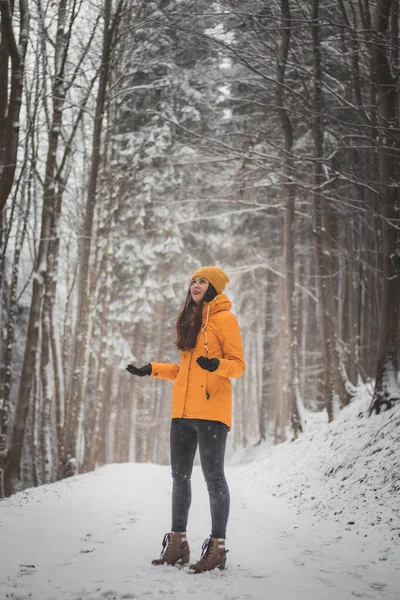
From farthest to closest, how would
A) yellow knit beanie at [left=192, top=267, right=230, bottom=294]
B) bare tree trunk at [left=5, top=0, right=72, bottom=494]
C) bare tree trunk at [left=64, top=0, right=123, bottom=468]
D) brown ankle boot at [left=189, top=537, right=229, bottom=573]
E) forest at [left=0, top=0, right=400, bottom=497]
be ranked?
1. bare tree trunk at [left=64, top=0, right=123, bottom=468]
2. bare tree trunk at [left=5, top=0, right=72, bottom=494]
3. forest at [left=0, top=0, right=400, bottom=497]
4. yellow knit beanie at [left=192, top=267, right=230, bottom=294]
5. brown ankle boot at [left=189, top=537, right=229, bottom=573]

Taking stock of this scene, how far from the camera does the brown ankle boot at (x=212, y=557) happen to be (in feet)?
9.88

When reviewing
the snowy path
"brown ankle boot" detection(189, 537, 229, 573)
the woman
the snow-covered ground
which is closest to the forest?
the snow-covered ground

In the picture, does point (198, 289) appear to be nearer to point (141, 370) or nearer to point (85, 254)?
point (141, 370)

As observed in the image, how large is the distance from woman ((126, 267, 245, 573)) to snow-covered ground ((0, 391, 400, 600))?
9.3 inches

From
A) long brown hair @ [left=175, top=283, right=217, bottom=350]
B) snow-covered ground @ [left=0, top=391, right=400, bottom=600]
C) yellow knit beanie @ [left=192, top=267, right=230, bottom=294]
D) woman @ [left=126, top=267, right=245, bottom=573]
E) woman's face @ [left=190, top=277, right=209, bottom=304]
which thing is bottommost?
snow-covered ground @ [left=0, top=391, right=400, bottom=600]

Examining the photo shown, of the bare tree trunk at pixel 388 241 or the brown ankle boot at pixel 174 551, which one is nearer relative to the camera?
the brown ankle boot at pixel 174 551

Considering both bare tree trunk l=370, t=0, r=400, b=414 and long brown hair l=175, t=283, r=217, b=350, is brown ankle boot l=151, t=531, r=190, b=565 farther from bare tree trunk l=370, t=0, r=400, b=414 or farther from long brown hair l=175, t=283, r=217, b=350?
bare tree trunk l=370, t=0, r=400, b=414

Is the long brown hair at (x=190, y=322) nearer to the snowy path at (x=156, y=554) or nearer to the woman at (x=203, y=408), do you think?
the woman at (x=203, y=408)

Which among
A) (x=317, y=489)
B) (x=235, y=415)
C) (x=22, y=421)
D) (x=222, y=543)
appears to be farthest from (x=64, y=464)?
(x=235, y=415)

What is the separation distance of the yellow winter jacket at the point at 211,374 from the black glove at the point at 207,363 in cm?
8

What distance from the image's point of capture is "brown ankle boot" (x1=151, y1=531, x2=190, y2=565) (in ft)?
10.4

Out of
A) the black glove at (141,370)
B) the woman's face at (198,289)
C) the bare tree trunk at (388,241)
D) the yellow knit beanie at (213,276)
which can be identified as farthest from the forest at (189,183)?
the black glove at (141,370)

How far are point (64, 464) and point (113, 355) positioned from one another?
7837 millimetres

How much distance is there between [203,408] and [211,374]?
25 centimetres
